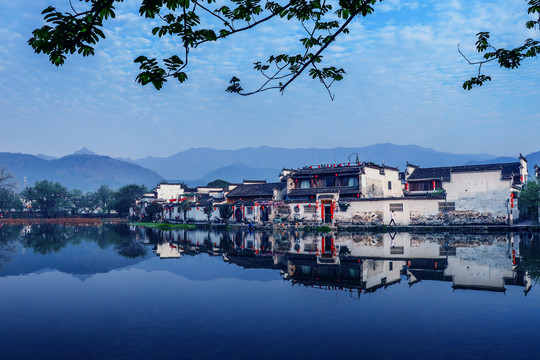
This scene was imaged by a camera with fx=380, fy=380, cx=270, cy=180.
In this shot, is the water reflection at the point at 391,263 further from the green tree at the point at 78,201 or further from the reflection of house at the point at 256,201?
the green tree at the point at 78,201

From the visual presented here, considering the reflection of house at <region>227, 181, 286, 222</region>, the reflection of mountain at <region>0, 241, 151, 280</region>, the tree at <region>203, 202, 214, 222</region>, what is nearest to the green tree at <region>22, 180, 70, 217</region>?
the tree at <region>203, 202, 214, 222</region>

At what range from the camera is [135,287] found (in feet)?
47.1

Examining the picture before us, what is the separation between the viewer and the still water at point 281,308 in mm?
7723

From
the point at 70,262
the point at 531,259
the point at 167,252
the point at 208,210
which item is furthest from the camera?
the point at 208,210

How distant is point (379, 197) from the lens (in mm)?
43531

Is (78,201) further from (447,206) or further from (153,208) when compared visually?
(447,206)

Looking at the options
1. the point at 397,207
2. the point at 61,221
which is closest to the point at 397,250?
the point at 397,207

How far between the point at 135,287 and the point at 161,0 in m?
11.7

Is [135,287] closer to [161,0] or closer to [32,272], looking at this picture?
[32,272]

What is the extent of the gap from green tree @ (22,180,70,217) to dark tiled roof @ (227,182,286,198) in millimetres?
50485

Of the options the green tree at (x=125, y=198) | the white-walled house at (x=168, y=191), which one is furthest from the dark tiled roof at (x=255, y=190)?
the green tree at (x=125, y=198)

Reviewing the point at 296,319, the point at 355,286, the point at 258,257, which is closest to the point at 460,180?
the point at 258,257

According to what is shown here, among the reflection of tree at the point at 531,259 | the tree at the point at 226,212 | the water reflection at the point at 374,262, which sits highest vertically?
the tree at the point at 226,212

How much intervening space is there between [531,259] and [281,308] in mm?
13512
